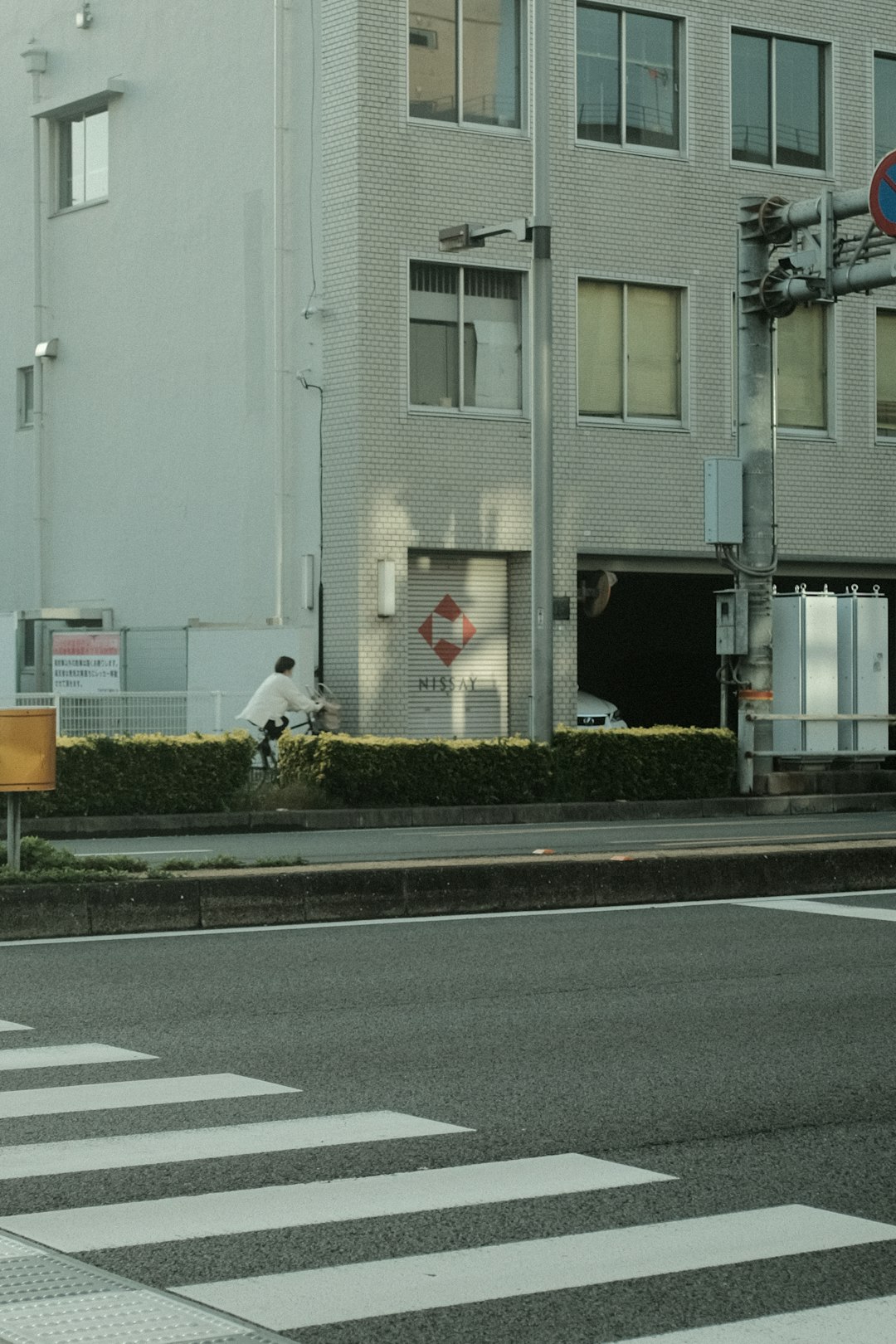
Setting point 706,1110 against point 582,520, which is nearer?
point 706,1110

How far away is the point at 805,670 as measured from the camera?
81.7 feet

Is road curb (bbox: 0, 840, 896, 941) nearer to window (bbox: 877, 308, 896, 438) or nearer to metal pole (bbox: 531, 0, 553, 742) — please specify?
metal pole (bbox: 531, 0, 553, 742)

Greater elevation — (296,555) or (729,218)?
(729,218)

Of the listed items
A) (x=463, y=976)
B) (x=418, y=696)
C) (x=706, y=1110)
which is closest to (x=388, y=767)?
(x=418, y=696)

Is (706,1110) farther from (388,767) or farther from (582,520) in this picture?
(582,520)

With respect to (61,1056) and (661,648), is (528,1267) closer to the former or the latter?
(61,1056)

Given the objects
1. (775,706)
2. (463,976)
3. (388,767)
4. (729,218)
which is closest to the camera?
(463,976)

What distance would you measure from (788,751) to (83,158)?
13467mm

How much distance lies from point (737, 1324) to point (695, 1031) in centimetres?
393

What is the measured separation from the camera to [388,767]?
22.0 m

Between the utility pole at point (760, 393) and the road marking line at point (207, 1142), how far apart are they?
17.2 m

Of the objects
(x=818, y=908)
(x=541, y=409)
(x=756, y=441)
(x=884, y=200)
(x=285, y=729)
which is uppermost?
(x=884, y=200)

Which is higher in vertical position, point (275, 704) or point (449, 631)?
point (449, 631)

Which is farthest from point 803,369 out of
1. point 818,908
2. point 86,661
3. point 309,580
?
point 818,908
